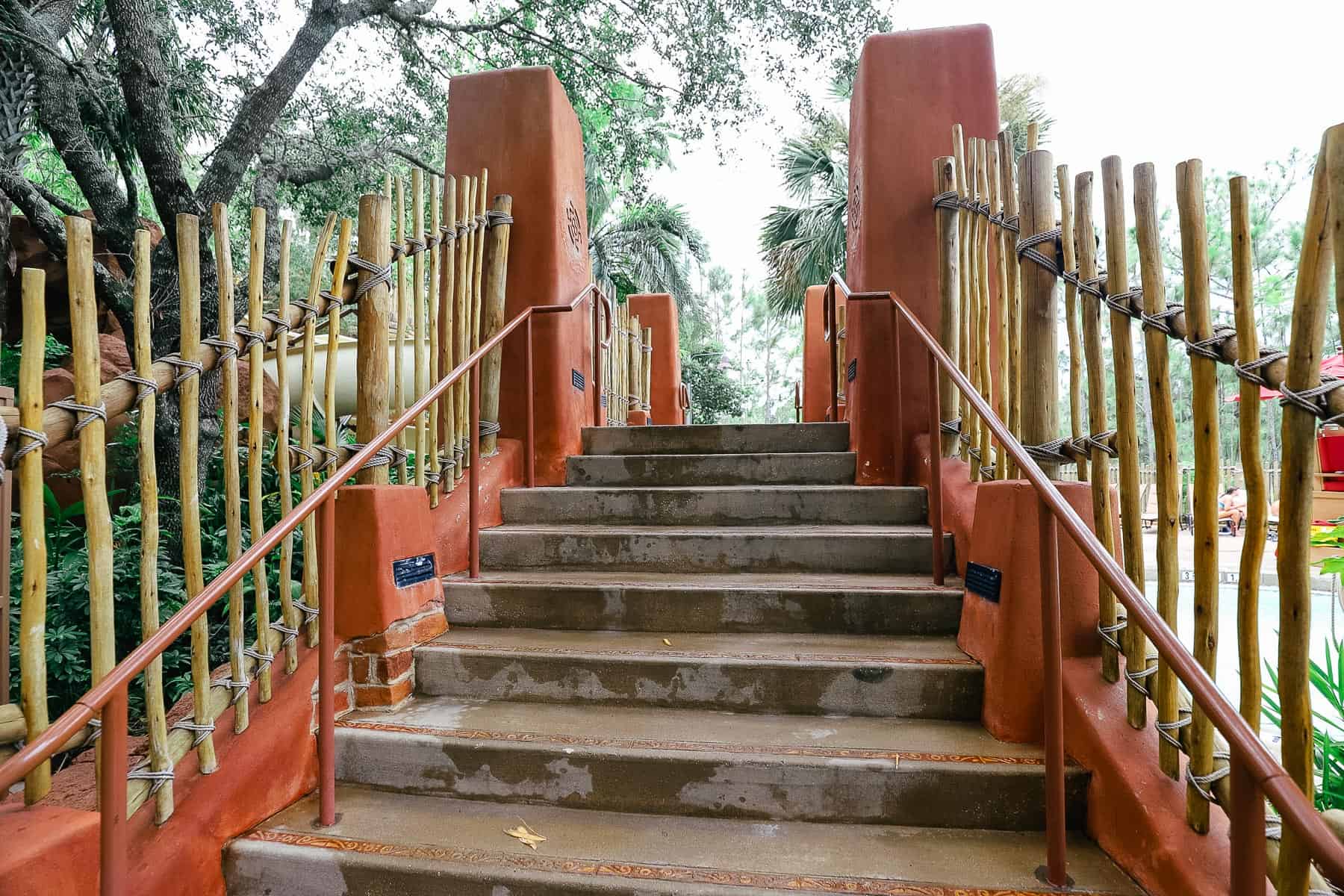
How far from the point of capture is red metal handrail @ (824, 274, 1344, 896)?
3.56 feet

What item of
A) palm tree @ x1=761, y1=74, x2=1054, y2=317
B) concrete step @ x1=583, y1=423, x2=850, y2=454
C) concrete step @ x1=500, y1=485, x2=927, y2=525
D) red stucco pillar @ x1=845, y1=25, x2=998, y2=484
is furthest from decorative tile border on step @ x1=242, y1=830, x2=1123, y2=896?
palm tree @ x1=761, y1=74, x2=1054, y2=317

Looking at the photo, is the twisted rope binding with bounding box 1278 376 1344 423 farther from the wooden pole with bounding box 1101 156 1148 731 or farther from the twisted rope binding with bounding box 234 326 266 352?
the twisted rope binding with bounding box 234 326 266 352

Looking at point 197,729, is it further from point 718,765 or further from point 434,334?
point 434,334

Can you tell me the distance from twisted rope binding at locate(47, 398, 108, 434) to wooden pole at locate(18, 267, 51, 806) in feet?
0.16

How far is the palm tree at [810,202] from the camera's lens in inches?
462

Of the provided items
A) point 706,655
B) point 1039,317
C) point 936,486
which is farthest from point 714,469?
point 1039,317

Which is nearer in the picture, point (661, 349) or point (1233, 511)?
point (661, 349)

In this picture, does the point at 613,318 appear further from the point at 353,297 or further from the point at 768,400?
the point at 768,400

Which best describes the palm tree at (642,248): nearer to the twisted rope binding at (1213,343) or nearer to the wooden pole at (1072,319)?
the wooden pole at (1072,319)

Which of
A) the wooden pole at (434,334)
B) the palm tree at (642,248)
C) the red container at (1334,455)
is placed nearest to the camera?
the wooden pole at (434,334)

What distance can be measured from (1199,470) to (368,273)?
2.75m

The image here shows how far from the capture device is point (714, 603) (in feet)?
9.49

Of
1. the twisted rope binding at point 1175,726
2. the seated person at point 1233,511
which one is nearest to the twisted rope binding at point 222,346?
the twisted rope binding at point 1175,726

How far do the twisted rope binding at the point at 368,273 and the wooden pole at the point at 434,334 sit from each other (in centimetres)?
45
